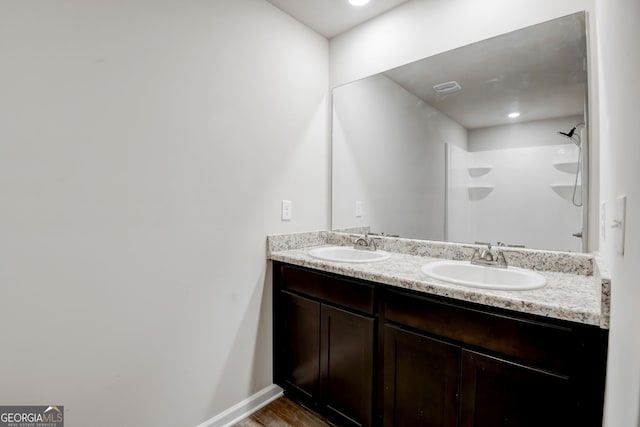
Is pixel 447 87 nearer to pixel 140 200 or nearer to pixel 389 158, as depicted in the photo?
pixel 389 158

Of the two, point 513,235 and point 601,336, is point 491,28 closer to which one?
point 513,235

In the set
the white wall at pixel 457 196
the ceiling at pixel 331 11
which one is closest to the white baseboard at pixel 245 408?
the white wall at pixel 457 196

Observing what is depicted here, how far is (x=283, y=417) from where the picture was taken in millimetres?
1733

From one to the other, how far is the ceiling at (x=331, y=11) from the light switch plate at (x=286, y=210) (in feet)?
4.06

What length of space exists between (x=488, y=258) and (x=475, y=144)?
0.63m

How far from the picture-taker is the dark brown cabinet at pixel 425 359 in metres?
0.96

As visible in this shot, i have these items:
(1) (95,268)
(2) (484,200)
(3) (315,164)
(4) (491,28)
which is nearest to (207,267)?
(1) (95,268)

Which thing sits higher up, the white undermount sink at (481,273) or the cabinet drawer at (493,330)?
the white undermount sink at (481,273)

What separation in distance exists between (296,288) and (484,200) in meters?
1.17

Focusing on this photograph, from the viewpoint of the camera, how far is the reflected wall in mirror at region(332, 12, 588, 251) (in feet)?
4.62

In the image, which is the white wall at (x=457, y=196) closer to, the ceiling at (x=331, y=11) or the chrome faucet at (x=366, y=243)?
the chrome faucet at (x=366, y=243)

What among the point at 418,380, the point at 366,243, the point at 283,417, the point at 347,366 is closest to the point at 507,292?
the point at 418,380

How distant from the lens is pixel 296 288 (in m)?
1.79

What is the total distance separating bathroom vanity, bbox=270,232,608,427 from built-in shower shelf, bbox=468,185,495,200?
1.60ft
